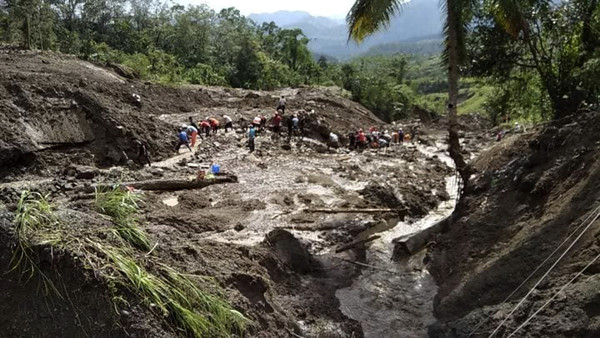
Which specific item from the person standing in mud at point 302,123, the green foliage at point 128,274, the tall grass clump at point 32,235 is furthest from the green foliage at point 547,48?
the tall grass clump at point 32,235

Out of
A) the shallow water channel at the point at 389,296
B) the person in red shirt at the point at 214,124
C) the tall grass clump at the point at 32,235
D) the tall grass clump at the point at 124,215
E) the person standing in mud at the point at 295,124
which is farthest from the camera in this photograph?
the person standing in mud at the point at 295,124

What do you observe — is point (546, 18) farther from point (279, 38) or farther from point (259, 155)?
point (279, 38)

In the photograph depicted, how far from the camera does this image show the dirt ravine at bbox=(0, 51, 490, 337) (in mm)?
5043

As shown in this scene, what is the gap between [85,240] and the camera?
532 cm

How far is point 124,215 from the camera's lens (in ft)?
21.0

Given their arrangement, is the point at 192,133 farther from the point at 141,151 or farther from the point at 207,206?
the point at 207,206

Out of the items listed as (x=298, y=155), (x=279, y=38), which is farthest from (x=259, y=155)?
(x=279, y=38)

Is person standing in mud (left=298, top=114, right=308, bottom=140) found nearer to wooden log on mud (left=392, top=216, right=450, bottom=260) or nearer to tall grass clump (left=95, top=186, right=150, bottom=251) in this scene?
wooden log on mud (left=392, top=216, right=450, bottom=260)

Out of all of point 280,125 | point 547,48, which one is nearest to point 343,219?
point 547,48

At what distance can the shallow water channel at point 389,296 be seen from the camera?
28.7 ft

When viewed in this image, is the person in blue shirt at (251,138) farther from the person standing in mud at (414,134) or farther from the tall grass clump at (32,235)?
the person standing in mud at (414,134)

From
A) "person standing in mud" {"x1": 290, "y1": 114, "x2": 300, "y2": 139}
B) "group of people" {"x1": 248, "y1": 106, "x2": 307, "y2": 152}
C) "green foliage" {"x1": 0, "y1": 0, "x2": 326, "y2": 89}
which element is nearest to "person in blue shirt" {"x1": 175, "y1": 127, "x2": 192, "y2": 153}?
"group of people" {"x1": 248, "y1": 106, "x2": 307, "y2": 152}

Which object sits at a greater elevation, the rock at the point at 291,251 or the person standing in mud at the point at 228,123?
the person standing in mud at the point at 228,123

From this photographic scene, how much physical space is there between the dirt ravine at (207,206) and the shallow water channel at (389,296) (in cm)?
5
